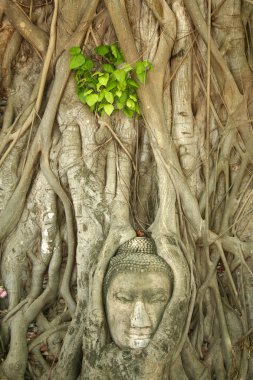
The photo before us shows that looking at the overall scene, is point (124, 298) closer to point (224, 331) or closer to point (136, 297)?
point (136, 297)

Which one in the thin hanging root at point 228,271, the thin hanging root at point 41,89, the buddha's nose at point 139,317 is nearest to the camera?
the buddha's nose at point 139,317

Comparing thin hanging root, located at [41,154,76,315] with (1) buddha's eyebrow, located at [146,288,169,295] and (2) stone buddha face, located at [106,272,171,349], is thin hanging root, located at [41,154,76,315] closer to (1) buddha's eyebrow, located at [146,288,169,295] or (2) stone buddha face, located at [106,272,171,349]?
(2) stone buddha face, located at [106,272,171,349]

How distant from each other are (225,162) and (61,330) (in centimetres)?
159

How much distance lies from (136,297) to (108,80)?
4.74 feet

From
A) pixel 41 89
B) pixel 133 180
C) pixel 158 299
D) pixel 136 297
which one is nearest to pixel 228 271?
pixel 158 299

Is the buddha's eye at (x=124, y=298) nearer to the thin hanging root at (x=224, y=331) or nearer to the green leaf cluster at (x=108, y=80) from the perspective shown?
the thin hanging root at (x=224, y=331)

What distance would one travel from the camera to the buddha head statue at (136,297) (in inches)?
112

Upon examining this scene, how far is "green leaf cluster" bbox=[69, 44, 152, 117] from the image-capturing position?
10.9ft

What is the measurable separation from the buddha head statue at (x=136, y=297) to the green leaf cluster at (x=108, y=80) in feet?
Result: 3.48

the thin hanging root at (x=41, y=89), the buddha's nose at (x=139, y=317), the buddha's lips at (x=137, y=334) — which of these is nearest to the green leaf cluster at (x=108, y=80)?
the thin hanging root at (x=41, y=89)

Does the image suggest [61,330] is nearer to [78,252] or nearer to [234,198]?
[78,252]

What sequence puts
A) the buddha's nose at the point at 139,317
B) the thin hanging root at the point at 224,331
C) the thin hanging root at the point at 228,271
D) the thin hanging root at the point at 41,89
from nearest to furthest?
the buddha's nose at the point at 139,317 < the thin hanging root at the point at 224,331 < the thin hanging root at the point at 228,271 < the thin hanging root at the point at 41,89

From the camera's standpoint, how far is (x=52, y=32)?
11.8 feet

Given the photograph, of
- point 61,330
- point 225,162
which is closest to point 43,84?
point 225,162
